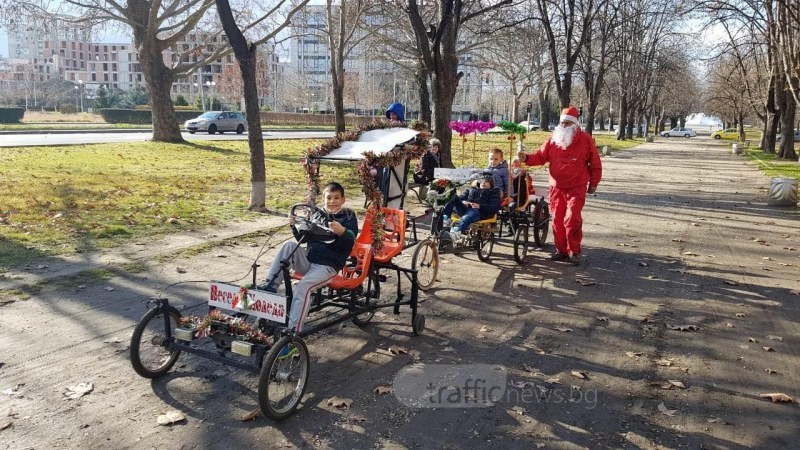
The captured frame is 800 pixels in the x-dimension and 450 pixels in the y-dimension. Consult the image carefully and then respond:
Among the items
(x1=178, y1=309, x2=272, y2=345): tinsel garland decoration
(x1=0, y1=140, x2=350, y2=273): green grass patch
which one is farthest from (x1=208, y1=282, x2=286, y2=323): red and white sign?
(x1=0, y1=140, x2=350, y2=273): green grass patch

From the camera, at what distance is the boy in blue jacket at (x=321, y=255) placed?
191 inches

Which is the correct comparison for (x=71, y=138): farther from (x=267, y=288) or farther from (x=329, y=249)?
(x=267, y=288)

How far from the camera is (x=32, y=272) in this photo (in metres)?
7.51

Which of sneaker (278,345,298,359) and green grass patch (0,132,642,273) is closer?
sneaker (278,345,298,359)

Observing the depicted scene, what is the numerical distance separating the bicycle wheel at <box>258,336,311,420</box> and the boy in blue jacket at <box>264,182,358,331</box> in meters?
0.36

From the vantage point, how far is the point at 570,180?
9078 millimetres

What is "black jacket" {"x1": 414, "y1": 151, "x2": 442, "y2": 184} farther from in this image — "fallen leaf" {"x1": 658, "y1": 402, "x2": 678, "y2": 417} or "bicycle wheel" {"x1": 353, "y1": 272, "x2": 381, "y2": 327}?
"fallen leaf" {"x1": 658, "y1": 402, "x2": 678, "y2": 417}

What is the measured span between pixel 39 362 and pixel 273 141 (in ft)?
86.1

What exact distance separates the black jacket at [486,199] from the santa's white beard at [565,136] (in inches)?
50.0

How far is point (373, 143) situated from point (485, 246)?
3.46m

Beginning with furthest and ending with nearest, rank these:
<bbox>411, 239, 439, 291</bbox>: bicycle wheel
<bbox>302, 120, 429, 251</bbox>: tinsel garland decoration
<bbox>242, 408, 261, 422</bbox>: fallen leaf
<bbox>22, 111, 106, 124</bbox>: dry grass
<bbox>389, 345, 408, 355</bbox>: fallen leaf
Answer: <bbox>22, 111, 106, 124</bbox>: dry grass, <bbox>411, 239, 439, 291</bbox>: bicycle wheel, <bbox>302, 120, 429, 251</bbox>: tinsel garland decoration, <bbox>389, 345, 408, 355</bbox>: fallen leaf, <bbox>242, 408, 261, 422</bbox>: fallen leaf

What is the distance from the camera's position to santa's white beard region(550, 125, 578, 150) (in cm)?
911

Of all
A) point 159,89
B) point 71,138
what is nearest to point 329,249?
point 159,89

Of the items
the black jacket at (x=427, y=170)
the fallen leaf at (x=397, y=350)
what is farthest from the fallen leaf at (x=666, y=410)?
the black jacket at (x=427, y=170)
